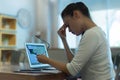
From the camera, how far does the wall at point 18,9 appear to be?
4.67m

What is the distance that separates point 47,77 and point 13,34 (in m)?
3.33

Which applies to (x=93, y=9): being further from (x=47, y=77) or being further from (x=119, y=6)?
(x=47, y=77)

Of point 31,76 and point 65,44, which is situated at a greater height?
point 65,44

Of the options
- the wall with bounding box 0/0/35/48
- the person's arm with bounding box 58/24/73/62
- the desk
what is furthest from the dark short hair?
the wall with bounding box 0/0/35/48

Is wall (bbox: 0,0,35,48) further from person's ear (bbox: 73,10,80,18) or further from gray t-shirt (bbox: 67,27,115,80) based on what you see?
gray t-shirt (bbox: 67,27,115,80)

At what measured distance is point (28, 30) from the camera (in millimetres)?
5219

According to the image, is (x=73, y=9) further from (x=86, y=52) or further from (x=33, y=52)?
(x=33, y=52)

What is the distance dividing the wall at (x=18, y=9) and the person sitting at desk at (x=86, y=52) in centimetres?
334

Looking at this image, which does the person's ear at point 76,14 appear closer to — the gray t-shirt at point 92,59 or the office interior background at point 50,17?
the gray t-shirt at point 92,59

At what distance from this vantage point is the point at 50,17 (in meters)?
5.30

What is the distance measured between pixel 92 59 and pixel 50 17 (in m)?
3.95

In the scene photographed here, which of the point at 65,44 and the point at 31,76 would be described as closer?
the point at 31,76

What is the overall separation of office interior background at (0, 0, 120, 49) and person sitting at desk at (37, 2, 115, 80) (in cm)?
318

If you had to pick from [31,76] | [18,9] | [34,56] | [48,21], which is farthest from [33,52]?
[48,21]
